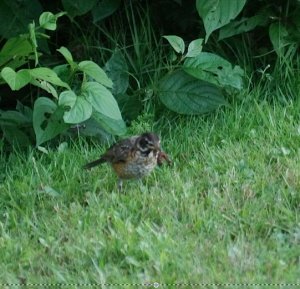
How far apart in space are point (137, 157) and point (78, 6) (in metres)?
1.88

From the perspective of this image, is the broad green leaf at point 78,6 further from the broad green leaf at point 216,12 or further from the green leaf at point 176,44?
the broad green leaf at point 216,12

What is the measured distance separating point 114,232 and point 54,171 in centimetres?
132

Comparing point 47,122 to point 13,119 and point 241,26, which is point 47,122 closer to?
point 13,119

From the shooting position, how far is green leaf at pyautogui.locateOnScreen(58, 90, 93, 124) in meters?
6.71

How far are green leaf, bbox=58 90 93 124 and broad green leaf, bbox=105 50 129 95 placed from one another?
1.01 m

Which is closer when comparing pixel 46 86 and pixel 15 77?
pixel 15 77

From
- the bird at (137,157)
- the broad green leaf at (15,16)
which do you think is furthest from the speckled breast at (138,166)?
the broad green leaf at (15,16)

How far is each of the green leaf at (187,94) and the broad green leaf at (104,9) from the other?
2.65 ft

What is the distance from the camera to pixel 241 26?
7820 mm

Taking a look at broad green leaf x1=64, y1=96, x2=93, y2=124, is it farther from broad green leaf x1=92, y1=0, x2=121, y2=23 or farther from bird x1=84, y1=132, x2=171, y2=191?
broad green leaf x1=92, y1=0, x2=121, y2=23

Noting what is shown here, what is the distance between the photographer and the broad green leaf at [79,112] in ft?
22.0

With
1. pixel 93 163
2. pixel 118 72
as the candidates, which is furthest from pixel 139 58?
pixel 93 163

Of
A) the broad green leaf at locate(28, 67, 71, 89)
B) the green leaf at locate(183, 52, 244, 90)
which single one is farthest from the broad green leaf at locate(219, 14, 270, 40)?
the broad green leaf at locate(28, 67, 71, 89)

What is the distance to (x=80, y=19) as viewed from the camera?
852 centimetres
